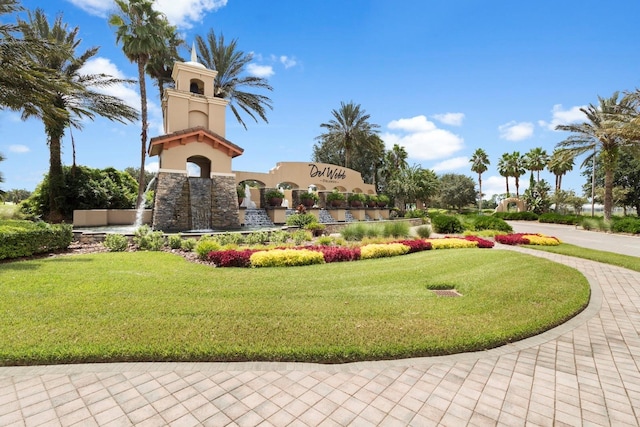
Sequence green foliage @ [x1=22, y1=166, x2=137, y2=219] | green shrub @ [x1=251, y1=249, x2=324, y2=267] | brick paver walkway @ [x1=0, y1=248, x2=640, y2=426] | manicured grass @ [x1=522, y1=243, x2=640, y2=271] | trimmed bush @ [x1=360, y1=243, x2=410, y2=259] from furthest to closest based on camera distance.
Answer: green foliage @ [x1=22, y1=166, x2=137, y2=219], trimmed bush @ [x1=360, y1=243, x2=410, y2=259], manicured grass @ [x1=522, y1=243, x2=640, y2=271], green shrub @ [x1=251, y1=249, x2=324, y2=267], brick paver walkway @ [x1=0, y1=248, x2=640, y2=426]

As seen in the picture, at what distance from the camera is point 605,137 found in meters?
25.2

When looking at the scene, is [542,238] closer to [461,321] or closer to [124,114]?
[461,321]

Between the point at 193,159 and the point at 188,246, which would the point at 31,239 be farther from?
the point at 193,159

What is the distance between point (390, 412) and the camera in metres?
2.92

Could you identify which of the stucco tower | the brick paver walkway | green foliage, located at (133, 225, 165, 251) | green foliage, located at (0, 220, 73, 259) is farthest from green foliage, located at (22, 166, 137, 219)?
the brick paver walkway

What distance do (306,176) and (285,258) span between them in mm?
19218

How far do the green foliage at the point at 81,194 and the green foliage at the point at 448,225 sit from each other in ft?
83.3

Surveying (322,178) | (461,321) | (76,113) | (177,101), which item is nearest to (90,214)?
(76,113)

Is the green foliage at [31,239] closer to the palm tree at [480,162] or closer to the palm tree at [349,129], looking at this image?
the palm tree at [349,129]

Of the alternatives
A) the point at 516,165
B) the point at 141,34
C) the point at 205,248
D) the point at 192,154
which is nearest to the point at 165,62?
the point at 141,34

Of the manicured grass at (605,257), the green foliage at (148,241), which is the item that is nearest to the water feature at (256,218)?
the green foliage at (148,241)

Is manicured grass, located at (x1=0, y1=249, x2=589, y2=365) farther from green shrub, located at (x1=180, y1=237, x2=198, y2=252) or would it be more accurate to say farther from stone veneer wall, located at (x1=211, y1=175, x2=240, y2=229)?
stone veneer wall, located at (x1=211, y1=175, x2=240, y2=229)

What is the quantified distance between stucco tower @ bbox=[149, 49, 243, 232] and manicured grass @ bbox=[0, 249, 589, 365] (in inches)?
389

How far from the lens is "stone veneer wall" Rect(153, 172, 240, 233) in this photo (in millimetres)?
18047
